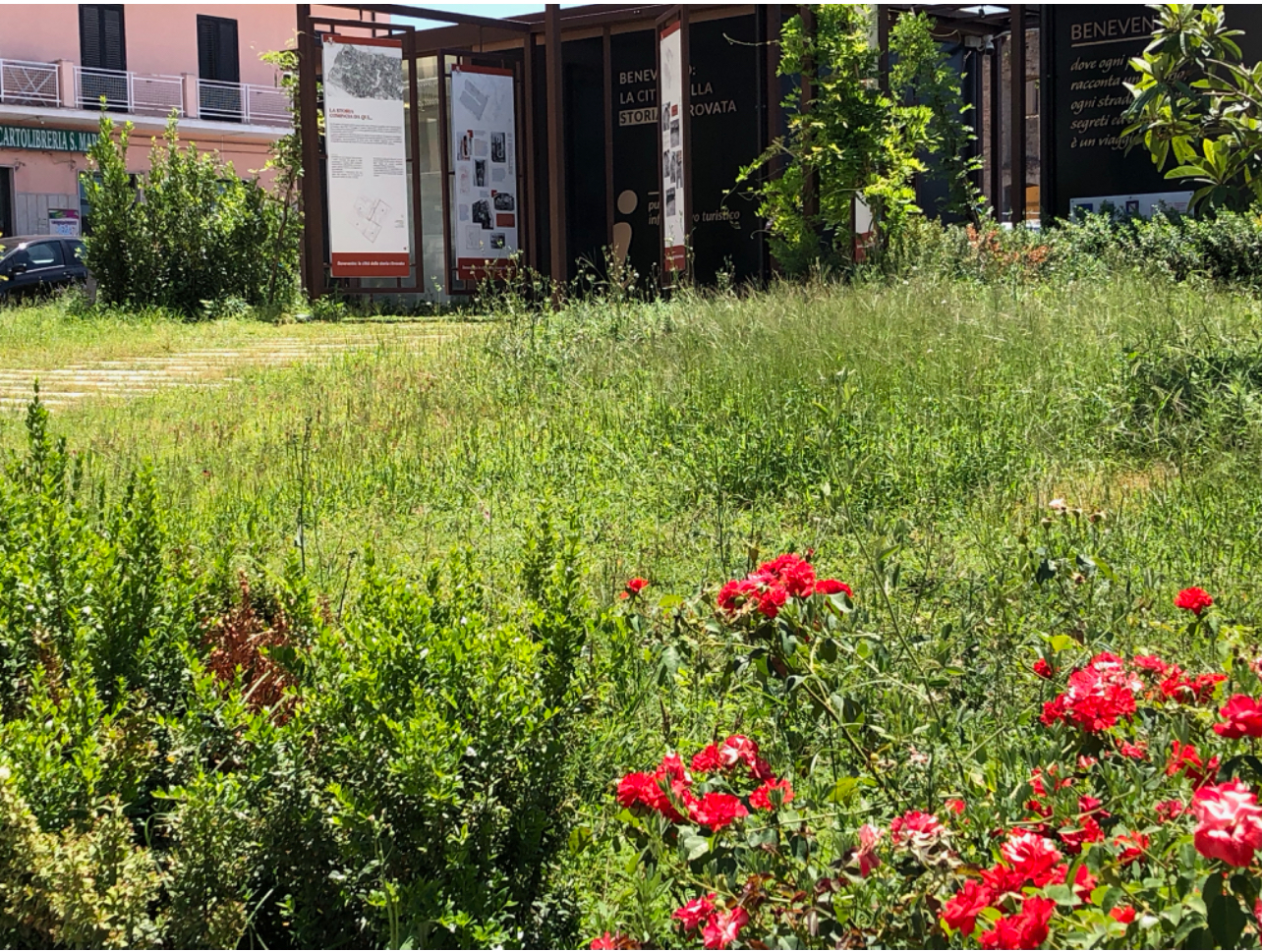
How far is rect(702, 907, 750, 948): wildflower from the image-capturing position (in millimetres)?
1735

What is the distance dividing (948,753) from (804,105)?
36.9 ft

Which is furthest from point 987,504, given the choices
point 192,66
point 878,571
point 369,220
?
point 192,66

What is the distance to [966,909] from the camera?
1.58m

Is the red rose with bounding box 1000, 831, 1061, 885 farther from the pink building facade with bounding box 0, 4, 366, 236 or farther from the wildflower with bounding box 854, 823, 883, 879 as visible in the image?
the pink building facade with bounding box 0, 4, 366, 236

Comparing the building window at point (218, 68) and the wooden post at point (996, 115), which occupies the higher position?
the building window at point (218, 68)

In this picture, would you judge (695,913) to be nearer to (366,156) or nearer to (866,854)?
(866,854)

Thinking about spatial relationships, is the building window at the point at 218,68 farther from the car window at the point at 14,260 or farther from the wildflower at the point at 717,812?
the wildflower at the point at 717,812

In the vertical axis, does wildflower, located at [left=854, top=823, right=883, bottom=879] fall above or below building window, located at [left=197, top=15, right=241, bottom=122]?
below

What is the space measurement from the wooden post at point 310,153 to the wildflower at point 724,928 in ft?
51.6

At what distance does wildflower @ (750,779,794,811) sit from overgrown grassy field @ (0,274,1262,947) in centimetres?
10

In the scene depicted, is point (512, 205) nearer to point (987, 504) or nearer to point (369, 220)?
point (369, 220)

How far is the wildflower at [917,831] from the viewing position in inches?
69.1

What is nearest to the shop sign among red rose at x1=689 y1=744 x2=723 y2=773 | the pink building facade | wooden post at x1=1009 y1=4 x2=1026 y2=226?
the pink building facade

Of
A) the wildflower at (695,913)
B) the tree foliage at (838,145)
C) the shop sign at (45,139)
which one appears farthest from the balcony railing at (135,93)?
the wildflower at (695,913)
